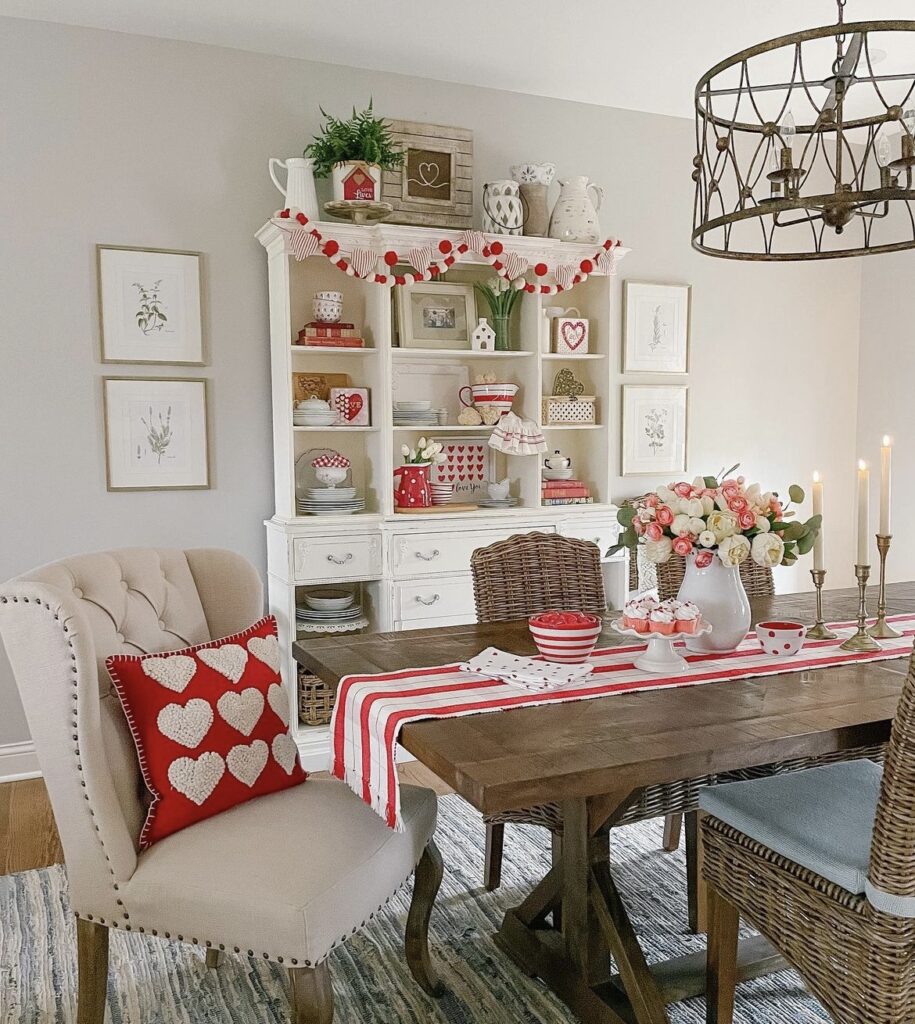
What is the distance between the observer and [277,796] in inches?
77.5

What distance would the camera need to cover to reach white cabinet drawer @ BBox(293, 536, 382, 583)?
3.40 m

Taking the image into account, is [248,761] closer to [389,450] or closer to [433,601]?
[433,601]

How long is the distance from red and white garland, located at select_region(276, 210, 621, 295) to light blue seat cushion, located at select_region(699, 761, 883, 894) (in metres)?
2.25

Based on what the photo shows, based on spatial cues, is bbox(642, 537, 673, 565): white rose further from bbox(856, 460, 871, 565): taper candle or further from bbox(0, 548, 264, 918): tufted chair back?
bbox(0, 548, 264, 918): tufted chair back

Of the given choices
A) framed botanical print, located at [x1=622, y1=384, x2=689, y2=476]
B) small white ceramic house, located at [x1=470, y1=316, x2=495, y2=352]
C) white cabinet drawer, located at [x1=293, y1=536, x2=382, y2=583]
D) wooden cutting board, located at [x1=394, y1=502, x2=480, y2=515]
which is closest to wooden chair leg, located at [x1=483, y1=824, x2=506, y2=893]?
white cabinet drawer, located at [x1=293, y1=536, x2=382, y2=583]

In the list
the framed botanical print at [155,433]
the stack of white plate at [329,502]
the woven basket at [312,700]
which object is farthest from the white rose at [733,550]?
the framed botanical print at [155,433]

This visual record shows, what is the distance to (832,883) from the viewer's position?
155cm

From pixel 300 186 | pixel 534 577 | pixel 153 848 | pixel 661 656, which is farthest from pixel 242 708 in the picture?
pixel 300 186

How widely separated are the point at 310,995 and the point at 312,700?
1.94m

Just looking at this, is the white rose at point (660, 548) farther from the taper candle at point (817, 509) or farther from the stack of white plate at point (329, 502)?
the stack of white plate at point (329, 502)

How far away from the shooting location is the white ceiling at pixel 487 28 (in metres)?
3.15

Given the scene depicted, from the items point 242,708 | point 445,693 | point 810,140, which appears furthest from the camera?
point 810,140

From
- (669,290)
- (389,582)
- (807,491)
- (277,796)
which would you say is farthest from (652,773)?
(807,491)

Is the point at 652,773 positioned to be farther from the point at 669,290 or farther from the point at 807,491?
the point at 807,491
